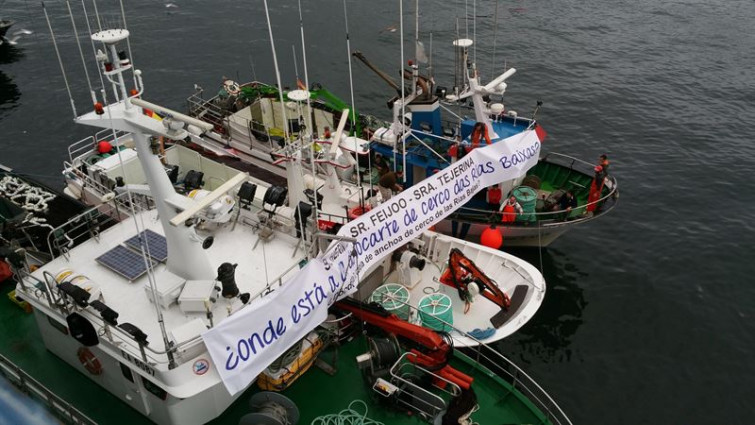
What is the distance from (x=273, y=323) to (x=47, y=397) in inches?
216

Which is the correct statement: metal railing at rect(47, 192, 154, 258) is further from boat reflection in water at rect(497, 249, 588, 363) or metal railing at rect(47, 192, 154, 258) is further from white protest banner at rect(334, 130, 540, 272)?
boat reflection in water at rect(497, 249, 588, 363)

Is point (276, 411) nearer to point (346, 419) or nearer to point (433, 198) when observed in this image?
point (346, 419)

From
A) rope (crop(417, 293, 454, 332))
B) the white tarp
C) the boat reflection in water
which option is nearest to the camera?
the white tarp

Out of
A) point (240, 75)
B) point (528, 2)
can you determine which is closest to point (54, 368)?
point (240, 75)

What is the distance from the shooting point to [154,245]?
1761cm

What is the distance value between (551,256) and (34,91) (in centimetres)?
4047

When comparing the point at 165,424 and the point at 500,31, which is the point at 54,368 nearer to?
the point at 165,424

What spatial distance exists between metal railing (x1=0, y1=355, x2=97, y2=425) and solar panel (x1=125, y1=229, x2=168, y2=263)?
4242 millimetres

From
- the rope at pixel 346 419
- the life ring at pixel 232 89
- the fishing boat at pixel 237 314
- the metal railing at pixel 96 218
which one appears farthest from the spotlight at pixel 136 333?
the life ring at pixel 232 89

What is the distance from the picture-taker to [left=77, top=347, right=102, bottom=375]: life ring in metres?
16.7

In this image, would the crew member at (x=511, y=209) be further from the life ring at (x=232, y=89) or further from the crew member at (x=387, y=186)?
the life ring at (x=232, y=89)

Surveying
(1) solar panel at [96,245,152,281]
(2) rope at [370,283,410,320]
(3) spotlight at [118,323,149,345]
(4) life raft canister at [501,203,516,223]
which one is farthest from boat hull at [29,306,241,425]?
(4) life raft canister at [501,203,516,223]

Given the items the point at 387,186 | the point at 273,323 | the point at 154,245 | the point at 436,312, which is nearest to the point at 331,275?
the point at 273,323

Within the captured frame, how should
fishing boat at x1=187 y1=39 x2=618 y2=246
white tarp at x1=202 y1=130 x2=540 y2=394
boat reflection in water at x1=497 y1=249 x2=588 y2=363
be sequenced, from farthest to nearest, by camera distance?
fishing boat at x1=187 y1=39 x2=618 y2=246
boat reflection in water at x1=497 y1=249 x2=588 y2=363
white tarp at x1=202 y1=130 x2=540 y2=394
